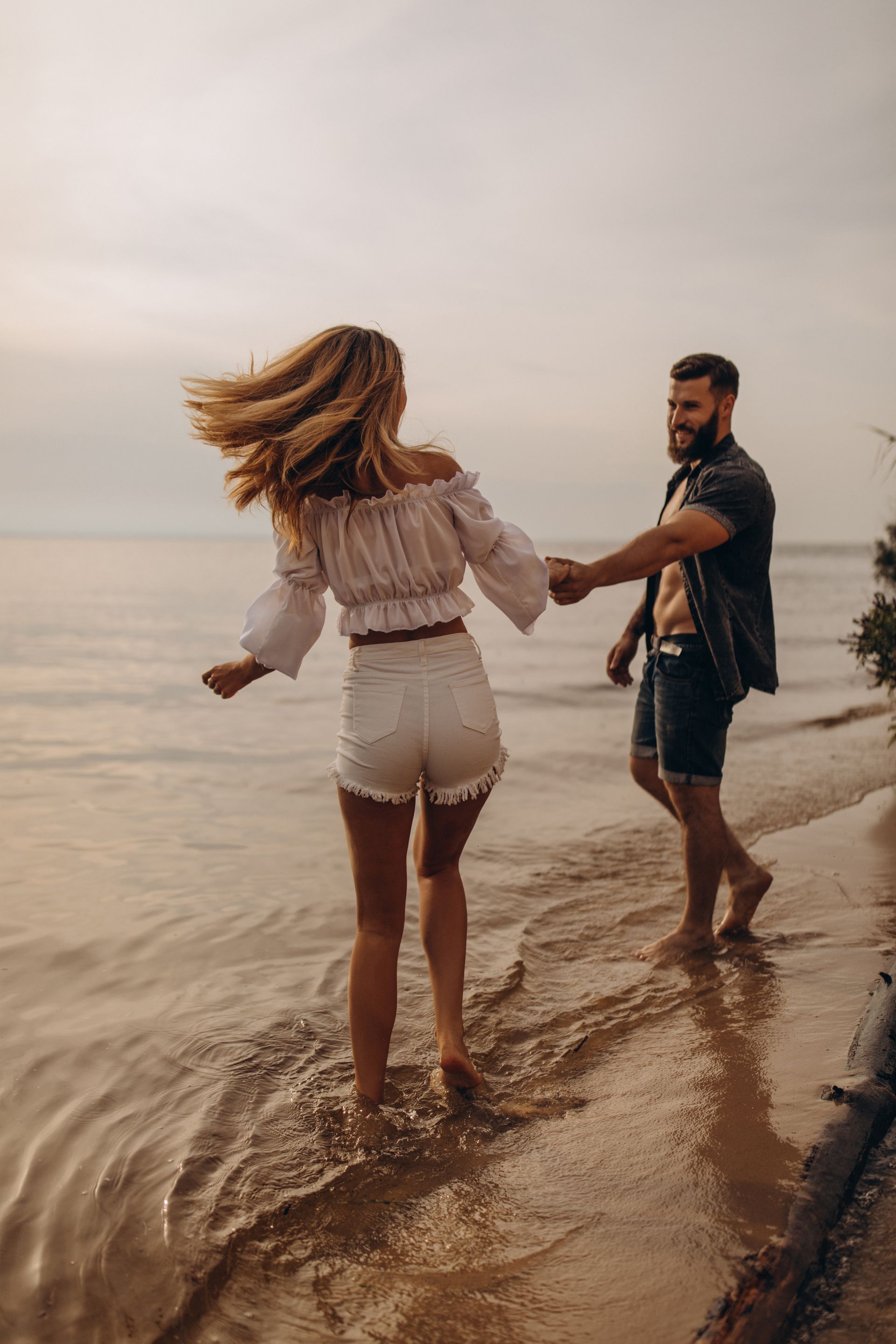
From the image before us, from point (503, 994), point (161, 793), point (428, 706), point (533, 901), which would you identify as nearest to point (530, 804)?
point (533, 901)

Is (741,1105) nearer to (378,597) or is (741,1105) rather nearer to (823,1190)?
(823,1190)

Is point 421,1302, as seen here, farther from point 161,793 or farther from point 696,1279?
point 161,793

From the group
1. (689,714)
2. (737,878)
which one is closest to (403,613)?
(689,714)

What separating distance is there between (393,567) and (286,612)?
37 centimetres

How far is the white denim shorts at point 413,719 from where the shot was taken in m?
2.68

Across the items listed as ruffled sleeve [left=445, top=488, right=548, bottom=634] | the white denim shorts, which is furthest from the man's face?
the white denim shorts

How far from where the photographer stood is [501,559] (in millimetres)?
2812

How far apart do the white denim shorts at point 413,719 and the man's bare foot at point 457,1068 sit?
827 mm

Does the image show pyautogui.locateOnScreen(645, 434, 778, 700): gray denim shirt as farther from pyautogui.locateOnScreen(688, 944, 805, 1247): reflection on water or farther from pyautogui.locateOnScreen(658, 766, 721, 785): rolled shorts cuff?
pyautogui.locateOnScreen(688, 944, 805, 1247): reflection on water

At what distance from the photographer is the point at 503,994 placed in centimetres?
398

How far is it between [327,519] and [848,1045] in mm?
2173

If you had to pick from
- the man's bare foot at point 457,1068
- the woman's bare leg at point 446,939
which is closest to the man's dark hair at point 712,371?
the woman's bare leg at point 446,939

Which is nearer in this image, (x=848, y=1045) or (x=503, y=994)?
(x=848, y=1045)

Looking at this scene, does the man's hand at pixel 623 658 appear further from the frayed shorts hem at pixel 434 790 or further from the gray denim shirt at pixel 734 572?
the frayed shorts hem at pixel 434 790
